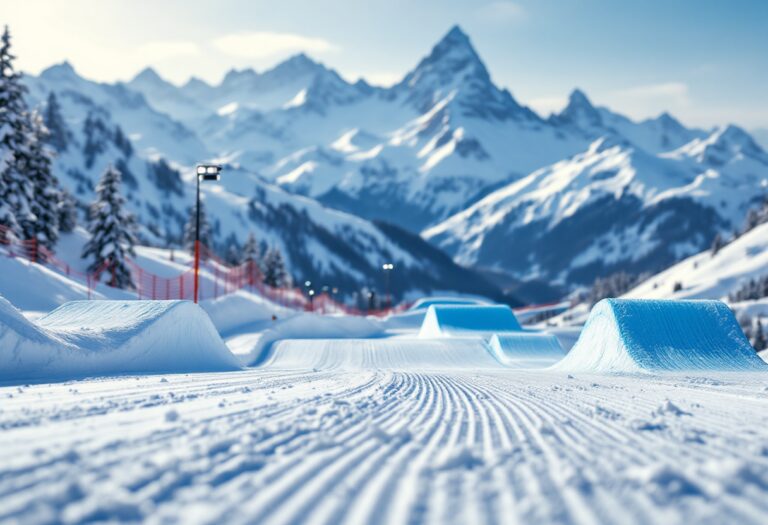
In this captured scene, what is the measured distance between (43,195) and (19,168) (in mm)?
5084

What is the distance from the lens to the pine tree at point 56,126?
16650cm

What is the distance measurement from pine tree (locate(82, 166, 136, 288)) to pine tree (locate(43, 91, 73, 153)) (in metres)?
129

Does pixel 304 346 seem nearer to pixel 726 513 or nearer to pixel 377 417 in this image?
pixel 377 417

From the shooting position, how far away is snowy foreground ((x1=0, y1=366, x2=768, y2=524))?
170 inches

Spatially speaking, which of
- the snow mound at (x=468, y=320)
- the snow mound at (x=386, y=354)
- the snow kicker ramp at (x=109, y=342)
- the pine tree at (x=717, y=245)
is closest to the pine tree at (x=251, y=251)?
the snow mound at (x=468, y=320)

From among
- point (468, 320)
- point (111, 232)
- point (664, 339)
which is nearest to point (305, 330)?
point (468, 320)

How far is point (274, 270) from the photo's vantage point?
78000 mm

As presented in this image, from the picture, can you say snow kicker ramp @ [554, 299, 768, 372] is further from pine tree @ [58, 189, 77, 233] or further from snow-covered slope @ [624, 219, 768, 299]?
snow-covered slope @ [624, 219, 768, 299]

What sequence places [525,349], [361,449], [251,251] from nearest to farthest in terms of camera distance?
[361,449], [525,349], [251,251]

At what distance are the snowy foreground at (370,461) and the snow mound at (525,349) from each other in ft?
74.9

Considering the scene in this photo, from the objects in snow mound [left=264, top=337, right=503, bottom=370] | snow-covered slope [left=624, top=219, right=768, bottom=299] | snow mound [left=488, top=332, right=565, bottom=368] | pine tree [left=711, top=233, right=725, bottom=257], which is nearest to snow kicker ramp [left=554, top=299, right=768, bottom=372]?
snow mound [left=488, top=332, right=565, bottom=368]

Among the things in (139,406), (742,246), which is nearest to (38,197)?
(139,406)

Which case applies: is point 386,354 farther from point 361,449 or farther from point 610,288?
point 610,288

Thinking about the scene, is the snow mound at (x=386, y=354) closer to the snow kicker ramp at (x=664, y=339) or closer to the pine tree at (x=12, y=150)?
the snow kicker ramp at (x=664, y=339)
